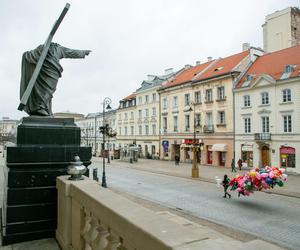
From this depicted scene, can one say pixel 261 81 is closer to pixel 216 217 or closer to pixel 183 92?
pixel 183 92

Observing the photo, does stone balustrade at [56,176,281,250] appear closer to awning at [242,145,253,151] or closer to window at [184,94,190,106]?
awning at [242,145,253,151]

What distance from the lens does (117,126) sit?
6141 centimetres

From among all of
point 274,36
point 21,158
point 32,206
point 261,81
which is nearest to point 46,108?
point 21,158

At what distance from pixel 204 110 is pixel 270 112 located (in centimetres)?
986

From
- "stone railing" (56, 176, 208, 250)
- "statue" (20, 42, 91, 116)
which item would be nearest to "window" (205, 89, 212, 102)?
"statue" (20, 42, 91, 116)

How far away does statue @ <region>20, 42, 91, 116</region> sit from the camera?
528 cm

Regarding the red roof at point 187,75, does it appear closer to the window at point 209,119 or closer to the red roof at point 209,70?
the red roof at point 209,70

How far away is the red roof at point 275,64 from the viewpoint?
1142 inches

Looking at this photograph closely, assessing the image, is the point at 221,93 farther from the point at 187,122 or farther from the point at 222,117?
the point at 187,122

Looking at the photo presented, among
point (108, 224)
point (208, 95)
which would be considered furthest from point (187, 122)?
point (108, 224)

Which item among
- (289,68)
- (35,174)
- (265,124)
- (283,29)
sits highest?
(283,29)

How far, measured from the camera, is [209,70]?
39188 millimetres

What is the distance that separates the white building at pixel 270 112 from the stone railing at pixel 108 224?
90.8ft

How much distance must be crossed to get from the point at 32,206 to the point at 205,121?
34076 millimetres
